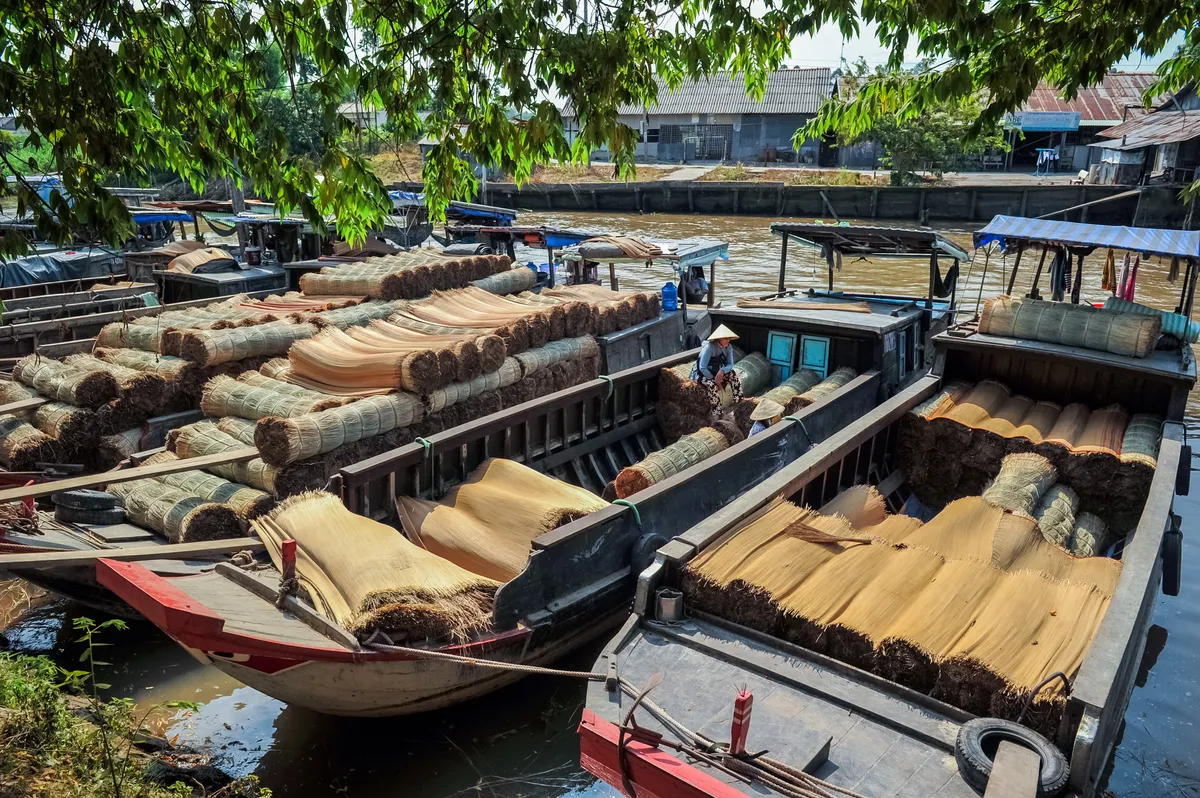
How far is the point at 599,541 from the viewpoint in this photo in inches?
267

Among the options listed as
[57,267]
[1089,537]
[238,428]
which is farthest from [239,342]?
[57,267]

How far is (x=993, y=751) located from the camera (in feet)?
14.5

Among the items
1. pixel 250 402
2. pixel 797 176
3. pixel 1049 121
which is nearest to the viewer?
pixel 250 402

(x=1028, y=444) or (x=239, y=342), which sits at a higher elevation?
(x=239, y=342)

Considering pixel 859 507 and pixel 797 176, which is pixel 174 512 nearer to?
pixel 859 507

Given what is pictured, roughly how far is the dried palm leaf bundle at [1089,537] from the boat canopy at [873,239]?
413 centimetres

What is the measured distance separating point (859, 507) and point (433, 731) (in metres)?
4.03

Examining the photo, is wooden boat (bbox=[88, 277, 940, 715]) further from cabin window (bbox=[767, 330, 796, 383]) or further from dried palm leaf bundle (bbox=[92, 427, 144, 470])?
dried palm leaf bundle (bbox=[92, 427, 144, 470])

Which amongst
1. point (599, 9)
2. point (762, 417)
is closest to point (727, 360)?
point (762, 417)

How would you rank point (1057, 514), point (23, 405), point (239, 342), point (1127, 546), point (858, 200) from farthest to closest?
point (858, 200)
point (239, 342)
point (23, 405)
point (1057, 514)
point (1127, 546)

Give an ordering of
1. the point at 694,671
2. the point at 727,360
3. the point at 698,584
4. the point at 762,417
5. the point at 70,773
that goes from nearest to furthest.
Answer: the point at 70,773 → the point at 694,671 → the point at 698,584 → the point at 762,417 → the point at 727,360

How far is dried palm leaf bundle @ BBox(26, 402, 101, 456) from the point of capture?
920 centimetres

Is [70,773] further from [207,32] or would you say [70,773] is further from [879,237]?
[879,237]

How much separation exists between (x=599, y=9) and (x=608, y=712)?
12.7 feet
